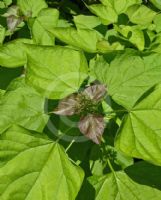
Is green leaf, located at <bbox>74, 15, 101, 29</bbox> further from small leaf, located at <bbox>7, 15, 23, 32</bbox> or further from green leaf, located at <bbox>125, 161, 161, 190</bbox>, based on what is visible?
green leaf, located at <bbox>125, 161, 161, 190</bbox>

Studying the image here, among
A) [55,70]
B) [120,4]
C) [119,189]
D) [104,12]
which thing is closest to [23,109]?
[55,70]

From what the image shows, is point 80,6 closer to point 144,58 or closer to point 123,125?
point 144,58

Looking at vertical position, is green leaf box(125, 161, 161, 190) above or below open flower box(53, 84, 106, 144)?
below

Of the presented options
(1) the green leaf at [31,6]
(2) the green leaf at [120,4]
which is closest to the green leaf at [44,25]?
(1) the green leaf at [31,6]

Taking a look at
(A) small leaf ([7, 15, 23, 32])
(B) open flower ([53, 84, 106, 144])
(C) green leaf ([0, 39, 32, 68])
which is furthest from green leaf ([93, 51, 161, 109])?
(A) small leaf ([7, 15, 23, 32])

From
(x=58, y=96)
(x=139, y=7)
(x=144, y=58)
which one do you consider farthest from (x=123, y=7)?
(x=58, y=96)

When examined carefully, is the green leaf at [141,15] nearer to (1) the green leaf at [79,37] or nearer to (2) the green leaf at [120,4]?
(2) the green leaf at [120,4]
